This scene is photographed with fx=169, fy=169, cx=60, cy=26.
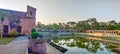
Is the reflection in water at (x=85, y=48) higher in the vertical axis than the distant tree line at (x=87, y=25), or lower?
lower

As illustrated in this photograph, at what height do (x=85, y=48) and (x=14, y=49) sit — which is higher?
(x=14, y=49)

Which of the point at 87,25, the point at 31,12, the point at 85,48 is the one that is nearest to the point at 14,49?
the point at 85,48

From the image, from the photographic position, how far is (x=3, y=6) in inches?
848

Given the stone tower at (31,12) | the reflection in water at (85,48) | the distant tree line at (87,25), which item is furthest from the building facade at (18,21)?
the distant tree line at (87,25)

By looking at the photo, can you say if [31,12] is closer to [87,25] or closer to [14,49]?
[14,49]

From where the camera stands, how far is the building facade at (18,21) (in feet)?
67.0

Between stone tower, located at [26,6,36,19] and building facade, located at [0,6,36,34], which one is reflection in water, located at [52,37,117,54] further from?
stone tower, located at [26,6,36,19]

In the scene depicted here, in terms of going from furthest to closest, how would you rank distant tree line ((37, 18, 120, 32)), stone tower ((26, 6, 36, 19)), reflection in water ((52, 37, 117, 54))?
distant tree line ((37, 18, 120, 32))
stone tower ((26, 6, 36, 19))
reflection in water ((52, 37, 117, 54))

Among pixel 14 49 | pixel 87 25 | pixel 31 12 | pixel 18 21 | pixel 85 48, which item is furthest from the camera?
pixel 87 25

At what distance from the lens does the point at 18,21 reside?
21781 millimetres

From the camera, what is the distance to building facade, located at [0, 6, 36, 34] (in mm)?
20420

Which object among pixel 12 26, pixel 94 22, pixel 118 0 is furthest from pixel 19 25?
pixel 94 22

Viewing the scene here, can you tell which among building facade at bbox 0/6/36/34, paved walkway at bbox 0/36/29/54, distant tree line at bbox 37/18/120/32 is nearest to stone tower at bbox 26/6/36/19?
building facade at bbox 0/6/36/34

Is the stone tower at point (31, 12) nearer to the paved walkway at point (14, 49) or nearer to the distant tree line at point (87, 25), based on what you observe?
the paved walkway at point (14, 49)
